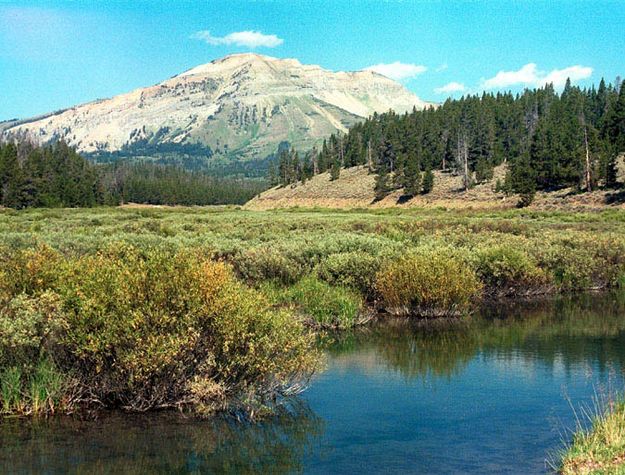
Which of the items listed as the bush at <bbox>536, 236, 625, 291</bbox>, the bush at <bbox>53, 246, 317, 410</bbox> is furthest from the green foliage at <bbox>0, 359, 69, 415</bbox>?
the bush at <bbox>536, 236, 625, 291</bbox>

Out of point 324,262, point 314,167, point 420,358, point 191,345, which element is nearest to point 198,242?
point 324,262

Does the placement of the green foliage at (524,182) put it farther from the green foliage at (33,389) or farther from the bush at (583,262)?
the green foliage at (33,389)

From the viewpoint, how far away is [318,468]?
13555 millimetres

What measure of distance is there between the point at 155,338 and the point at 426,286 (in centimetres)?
1518

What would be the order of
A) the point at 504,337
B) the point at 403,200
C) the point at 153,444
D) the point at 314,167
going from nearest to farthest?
1. the point at 153,444
2. the point at 504,337
3. the point at 403,200
4. the point at 314,167

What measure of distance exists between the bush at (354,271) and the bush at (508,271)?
5.80 metres

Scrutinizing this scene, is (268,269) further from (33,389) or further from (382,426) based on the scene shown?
(33,389)

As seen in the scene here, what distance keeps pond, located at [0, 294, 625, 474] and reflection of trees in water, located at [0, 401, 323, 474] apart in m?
0.02

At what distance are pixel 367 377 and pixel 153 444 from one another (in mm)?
7509

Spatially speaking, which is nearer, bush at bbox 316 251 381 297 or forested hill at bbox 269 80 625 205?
bush at bbox 316 251 381 297

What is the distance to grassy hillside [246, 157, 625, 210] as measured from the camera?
307 ft

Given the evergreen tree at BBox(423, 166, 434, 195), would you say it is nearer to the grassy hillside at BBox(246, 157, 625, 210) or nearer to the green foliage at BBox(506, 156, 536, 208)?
the grassy hillside at BBox(246, 157, 625, 210)

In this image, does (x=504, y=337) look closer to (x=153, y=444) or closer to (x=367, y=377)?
(x=367, y=377)

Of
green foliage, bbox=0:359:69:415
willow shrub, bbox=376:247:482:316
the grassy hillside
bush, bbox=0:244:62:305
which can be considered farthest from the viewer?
the grassy hillside
